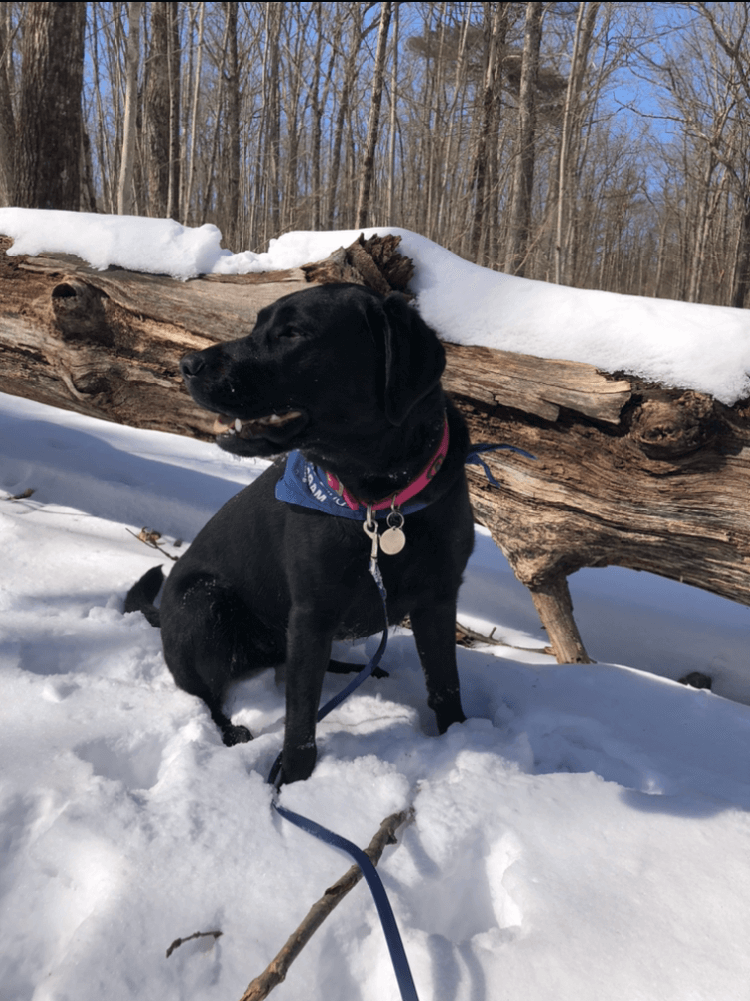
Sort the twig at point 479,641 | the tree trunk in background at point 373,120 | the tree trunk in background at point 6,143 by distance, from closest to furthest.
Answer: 1. the twig at point 479,641
2. the tree trunk in background at point 6,143
3. the tree trunk in background at point 373,120

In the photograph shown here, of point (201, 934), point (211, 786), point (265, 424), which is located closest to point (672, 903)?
point (201, 934)

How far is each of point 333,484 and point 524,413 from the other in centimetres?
127

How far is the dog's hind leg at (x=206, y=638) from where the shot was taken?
82.1 inches

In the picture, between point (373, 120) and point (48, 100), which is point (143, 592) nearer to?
point (48, 100)

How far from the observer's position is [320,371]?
64.5 inches

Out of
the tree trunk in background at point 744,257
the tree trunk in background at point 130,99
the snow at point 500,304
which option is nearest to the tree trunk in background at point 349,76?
the tree trunk in background at point 130,99

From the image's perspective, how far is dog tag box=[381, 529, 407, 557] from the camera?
1708 millimetres

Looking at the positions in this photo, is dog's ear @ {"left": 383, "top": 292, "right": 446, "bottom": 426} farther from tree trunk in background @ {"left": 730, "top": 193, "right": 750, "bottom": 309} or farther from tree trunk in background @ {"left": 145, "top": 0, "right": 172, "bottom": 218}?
→ tree trunk in background @ {"left": 730, "top": 193, "right": 750, "bottom": 309}

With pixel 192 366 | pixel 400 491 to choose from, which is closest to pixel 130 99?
pixel 192 366

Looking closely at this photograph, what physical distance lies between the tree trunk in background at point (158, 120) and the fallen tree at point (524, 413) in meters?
8.93

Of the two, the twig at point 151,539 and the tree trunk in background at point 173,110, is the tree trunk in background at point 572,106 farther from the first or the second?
the twig at point 151,539

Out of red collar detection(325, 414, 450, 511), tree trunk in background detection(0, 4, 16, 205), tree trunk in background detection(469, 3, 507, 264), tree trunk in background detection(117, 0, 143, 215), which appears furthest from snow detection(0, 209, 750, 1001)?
tree trunk in background detection(469, 3, 507, 264)

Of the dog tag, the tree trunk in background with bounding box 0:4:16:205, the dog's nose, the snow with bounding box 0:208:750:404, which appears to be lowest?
the dog tag

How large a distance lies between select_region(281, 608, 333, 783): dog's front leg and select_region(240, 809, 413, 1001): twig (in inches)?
12.8
